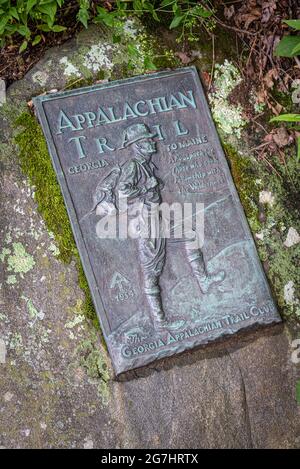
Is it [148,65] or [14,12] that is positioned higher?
[14,12]

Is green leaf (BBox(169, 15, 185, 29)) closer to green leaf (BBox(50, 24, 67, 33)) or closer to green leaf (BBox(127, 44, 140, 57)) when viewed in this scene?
green leaf (BBox(127, 44, 140, 57))

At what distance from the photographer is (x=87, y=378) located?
2.18 meters

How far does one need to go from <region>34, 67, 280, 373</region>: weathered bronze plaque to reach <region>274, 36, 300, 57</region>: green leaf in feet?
1.49

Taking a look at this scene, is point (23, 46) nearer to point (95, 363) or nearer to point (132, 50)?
point (132, 50)

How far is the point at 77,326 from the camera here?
2.21 meters

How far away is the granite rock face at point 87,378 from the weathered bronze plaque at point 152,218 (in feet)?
0.30

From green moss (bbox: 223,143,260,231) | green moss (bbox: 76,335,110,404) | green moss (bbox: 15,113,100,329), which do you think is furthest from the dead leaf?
green moss (bbox: 76,335,110,404)

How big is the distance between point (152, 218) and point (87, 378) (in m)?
0.66

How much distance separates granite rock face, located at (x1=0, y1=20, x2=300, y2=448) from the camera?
7.00ft

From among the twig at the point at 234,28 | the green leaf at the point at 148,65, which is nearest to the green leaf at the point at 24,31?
the green leaf at the point at 148,65

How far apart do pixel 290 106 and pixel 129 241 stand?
3.39 feet

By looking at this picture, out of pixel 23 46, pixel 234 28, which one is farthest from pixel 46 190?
pixel 234 28

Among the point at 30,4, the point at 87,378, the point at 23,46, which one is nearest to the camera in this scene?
the point at 87,378
